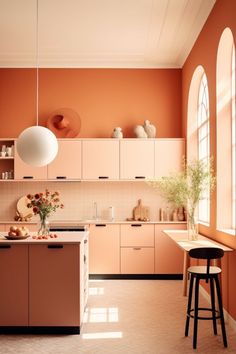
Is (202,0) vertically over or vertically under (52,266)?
over

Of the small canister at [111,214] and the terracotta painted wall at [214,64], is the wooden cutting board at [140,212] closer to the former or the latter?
the small canister at [111,214]

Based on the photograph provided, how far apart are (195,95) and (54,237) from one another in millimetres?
3474

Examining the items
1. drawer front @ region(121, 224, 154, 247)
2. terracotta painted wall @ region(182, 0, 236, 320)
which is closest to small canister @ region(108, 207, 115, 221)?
drawer front @ region(121, 224, 154, 247)

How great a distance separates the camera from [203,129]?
6781mm

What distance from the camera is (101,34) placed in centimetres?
640

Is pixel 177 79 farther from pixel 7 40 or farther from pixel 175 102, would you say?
pixel 7 40

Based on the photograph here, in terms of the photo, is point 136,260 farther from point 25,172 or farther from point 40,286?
point 40,286

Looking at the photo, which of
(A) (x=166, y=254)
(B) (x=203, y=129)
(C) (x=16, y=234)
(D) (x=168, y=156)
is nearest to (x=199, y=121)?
(B) (x=203, y=129)

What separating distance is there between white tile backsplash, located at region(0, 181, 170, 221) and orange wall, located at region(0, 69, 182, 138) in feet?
3.10

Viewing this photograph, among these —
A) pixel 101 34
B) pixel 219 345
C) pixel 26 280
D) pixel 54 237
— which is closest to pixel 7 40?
pixel 101 34

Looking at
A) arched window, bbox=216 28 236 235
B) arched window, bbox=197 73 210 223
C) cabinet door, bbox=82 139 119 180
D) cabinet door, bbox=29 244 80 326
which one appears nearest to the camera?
cabinet door, bbox=29 244 80 326

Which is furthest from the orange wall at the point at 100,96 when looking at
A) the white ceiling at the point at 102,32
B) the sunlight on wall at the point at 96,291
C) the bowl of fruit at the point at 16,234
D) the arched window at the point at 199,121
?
the bowl of fruit at the point at 16,234

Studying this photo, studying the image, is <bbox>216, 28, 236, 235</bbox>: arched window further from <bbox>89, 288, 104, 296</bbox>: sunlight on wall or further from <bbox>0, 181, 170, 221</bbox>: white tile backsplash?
<bbox>0, 181, 170, 221</bbox>: white tile backsplash

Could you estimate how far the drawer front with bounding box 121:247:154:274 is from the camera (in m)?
7.14
